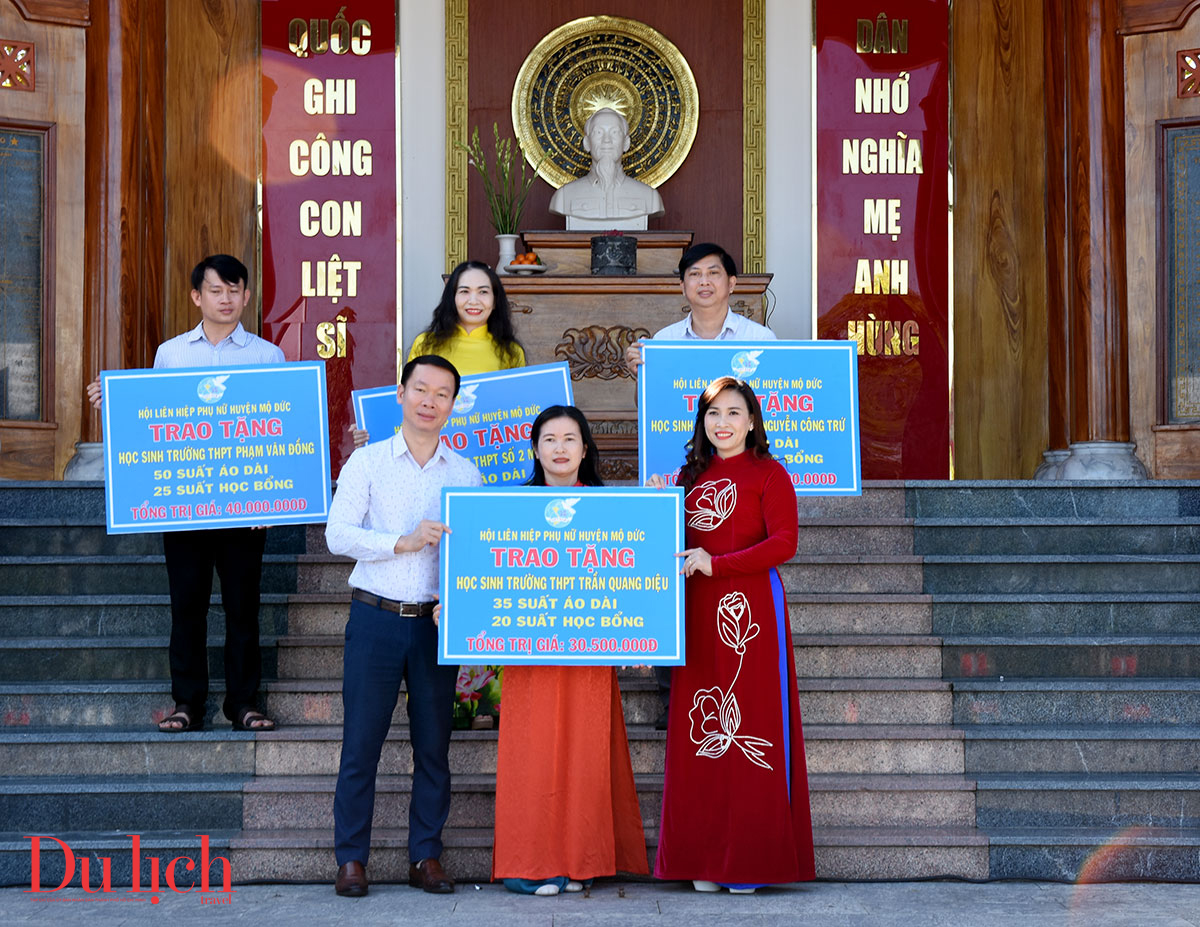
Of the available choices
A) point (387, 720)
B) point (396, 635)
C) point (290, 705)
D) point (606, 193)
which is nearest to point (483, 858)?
point (387, 720)

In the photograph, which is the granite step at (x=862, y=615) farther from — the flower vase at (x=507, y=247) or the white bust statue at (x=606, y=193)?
the white bust statue at (x=606, y=193)

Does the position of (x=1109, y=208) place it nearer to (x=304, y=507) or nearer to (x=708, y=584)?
(x=708, y=584)

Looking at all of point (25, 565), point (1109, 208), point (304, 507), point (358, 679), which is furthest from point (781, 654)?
point (1109, 208)

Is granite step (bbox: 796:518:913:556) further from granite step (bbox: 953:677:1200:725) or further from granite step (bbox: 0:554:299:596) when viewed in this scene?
granite step (bbox: 0:554:299:596)

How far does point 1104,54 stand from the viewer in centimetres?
723

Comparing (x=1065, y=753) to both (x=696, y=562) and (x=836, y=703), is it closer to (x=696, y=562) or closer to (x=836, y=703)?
(x=836, y=703)

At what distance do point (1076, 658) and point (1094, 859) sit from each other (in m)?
0.92

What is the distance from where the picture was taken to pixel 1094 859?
4.37 m

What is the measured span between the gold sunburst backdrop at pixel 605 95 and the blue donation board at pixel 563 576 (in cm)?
544

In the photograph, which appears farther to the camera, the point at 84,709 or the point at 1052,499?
the point at 1052,499

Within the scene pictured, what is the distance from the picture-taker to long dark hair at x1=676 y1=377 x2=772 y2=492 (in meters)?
4.16

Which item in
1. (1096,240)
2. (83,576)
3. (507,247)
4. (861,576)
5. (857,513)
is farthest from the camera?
(507,247)

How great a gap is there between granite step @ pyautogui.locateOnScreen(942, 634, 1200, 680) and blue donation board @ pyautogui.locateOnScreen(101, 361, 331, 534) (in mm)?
2476

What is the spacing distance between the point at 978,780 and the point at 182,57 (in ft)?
22.6
